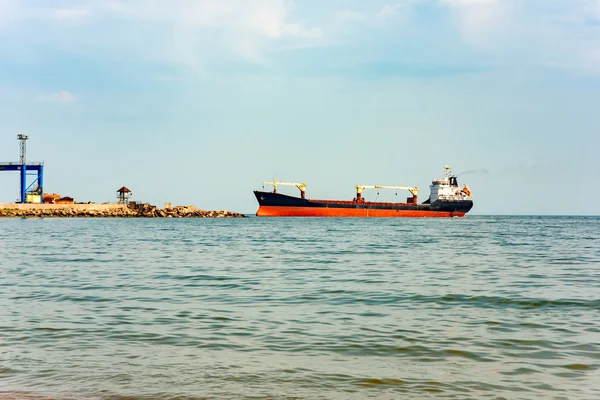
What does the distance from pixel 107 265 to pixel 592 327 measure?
1698 cm

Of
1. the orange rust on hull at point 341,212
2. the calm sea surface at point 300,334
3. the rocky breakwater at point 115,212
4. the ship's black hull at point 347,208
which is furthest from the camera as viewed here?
the orange rust on hull at point 341,212

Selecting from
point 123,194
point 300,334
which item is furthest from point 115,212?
point 300,334

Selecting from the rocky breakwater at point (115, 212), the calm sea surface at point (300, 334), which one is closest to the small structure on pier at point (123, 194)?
the rocky breakwater at point (115, 212)

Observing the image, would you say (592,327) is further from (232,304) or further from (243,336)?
(232,304)

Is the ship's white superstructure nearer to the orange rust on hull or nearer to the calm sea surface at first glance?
the orange rust on hull

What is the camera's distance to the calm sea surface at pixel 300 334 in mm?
7320

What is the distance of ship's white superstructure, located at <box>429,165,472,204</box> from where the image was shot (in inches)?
4658

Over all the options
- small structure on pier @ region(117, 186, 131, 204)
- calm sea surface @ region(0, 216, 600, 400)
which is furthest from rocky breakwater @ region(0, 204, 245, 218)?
calm sea surface @ region(0, 216, 600, 400)

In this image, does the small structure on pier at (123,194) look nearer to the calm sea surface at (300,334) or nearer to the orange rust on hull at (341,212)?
the orange rust on hull at (341,212)

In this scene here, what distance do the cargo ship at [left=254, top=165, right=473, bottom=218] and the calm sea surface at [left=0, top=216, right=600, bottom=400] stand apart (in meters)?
90.9

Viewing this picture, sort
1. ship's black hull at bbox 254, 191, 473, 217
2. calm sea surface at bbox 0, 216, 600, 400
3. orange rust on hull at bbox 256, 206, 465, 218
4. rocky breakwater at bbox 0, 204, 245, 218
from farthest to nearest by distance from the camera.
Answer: orange rust on hull at bbox 256, 206, 465, 218
ship's black hull at bbox 254, 191, 473, 217
rocky breakwater at bbox 0, 204, 245, 218
calm sea surface at bbox 0, 216, 600, 400

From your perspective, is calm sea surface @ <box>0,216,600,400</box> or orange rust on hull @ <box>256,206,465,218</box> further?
orange rust on hull @ <box>256,206,465,218</box>

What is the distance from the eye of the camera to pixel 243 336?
9992 millimetres

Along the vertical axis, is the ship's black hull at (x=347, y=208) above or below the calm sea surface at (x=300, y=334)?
above
